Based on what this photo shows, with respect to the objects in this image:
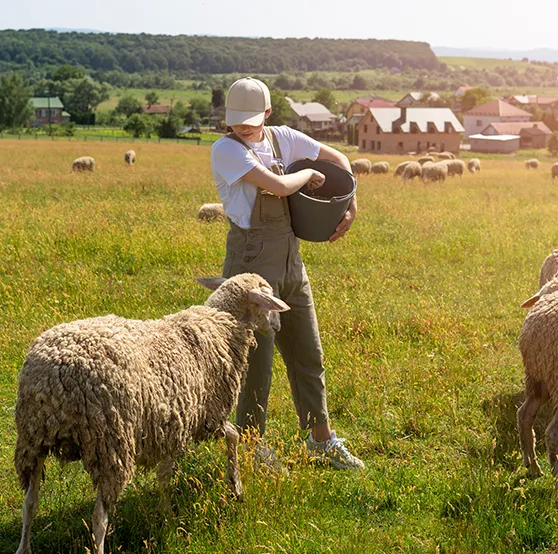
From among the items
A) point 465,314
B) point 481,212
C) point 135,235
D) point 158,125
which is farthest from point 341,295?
point 158,125

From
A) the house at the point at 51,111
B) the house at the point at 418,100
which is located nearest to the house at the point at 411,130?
the house at the point at 418,100

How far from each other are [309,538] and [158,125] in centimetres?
8763

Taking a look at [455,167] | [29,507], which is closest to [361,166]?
[455,167]

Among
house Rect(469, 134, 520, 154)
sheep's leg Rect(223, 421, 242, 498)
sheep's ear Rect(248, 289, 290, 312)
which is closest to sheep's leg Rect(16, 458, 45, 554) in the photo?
sheep's leg Rect(223, 421, 242, 498)

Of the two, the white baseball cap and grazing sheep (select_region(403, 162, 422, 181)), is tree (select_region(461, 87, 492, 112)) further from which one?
the white baseball cap

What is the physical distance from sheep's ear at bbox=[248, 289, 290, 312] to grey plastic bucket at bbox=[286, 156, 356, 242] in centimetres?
55

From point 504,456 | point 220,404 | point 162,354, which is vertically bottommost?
point 504,456

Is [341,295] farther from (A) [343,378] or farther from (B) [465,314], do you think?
(A) [343,378]

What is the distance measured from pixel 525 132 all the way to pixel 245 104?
8829 cm

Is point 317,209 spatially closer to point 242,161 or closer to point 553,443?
point 242,161

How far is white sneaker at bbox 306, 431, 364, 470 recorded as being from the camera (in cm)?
457

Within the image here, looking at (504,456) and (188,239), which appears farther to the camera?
(188,239)

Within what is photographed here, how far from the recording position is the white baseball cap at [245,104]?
3.96 metres

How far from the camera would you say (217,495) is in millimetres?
A: 3924
